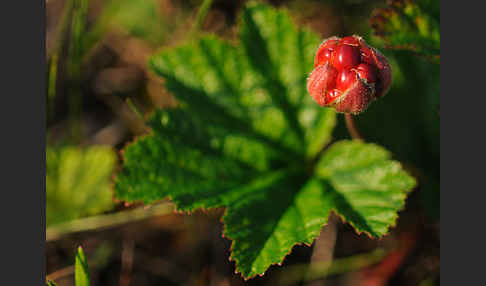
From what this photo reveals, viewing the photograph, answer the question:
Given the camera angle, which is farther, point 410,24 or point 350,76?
point 410,24

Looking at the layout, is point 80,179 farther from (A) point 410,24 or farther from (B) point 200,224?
(A) point 410,24

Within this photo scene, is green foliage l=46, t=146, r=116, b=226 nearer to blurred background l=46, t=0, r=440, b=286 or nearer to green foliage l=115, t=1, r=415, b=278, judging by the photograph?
blurred background l=46, t=0, r=440, b=286

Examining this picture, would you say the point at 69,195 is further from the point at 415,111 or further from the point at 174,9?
the point at 415,111

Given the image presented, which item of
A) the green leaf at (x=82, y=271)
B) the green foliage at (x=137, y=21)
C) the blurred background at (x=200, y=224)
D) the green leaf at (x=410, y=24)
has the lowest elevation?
the blurred background at (x=200, y=224)

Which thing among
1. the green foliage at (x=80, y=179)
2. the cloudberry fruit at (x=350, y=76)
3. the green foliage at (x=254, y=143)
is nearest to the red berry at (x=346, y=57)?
the cloudberry fruit at (x=350, y=76)

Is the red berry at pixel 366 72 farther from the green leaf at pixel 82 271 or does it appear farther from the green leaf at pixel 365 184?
the green leaf at pixel 82 271

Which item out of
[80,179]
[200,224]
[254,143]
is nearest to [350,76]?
[254,143]

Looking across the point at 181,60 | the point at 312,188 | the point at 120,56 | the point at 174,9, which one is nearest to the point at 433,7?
the point at 312,188
